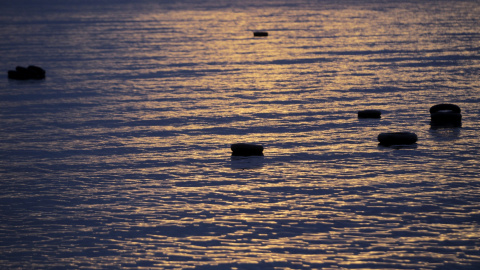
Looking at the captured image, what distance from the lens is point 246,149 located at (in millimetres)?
19375

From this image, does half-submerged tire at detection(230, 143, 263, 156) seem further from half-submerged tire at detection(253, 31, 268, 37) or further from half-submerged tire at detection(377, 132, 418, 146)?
half-submerged tire at detection(253, 31, 268, 37)

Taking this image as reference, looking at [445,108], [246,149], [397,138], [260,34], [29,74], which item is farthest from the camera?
[260,34]

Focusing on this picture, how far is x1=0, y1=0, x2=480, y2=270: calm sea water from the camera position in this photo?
498 inches

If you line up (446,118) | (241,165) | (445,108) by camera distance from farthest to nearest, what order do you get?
(445,108) → (446,118) → (241,165)

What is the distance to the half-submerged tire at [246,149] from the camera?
63.4 feet

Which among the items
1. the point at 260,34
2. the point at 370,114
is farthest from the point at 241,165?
the point at 260,34

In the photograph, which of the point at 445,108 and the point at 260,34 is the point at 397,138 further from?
the point at 260,34

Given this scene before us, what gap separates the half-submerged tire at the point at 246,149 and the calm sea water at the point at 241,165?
13.0 inches

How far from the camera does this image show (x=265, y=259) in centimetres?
1198

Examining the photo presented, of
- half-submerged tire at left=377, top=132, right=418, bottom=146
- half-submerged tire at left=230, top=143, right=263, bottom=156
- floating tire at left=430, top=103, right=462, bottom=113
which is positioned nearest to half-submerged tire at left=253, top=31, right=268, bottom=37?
floating tire at left=430, top=103, right=462, bottom=113

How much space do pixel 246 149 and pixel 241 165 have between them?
988mm

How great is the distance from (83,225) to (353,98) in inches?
601

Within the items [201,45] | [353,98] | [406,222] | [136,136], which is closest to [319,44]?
[201,45]

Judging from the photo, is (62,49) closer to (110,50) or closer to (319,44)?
(110,50)
